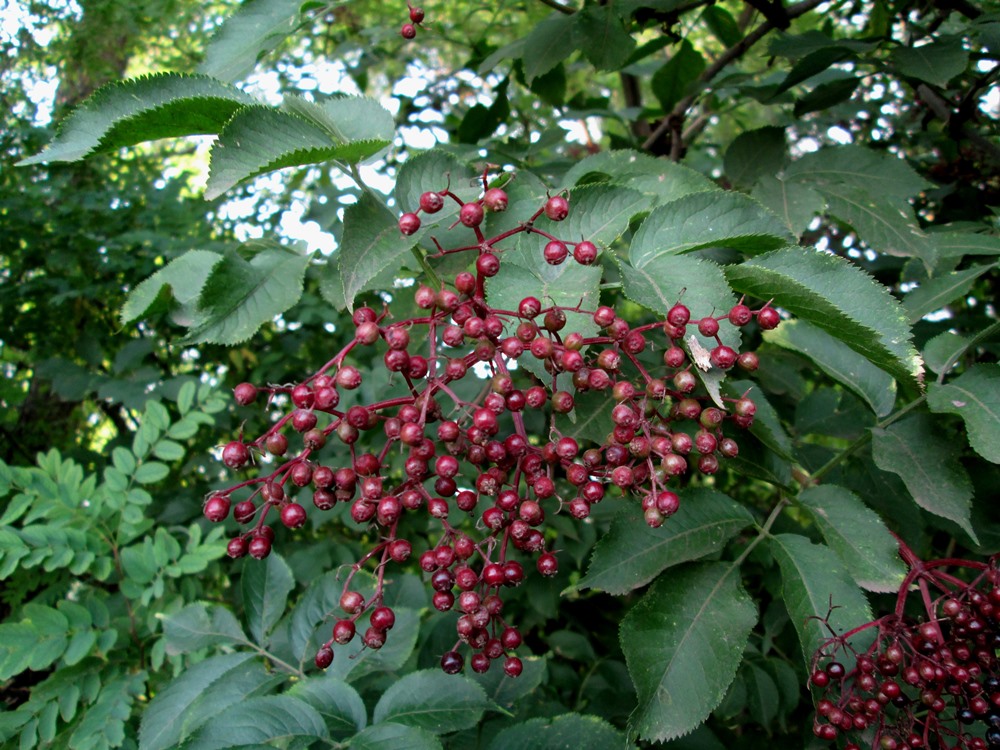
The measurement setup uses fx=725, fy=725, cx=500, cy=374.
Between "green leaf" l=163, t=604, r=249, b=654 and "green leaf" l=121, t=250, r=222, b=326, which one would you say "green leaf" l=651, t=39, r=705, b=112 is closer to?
"green leaf" l=121, t=250, r=222, b=326

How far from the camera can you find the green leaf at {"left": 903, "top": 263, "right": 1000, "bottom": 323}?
1272 mm

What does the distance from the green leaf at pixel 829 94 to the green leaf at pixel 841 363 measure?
0.78m

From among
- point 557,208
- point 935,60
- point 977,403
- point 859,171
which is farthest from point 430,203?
point 935,60

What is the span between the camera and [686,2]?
1.91 m

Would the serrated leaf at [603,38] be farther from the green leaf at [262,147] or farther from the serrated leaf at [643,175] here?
the green leaf at [262,147]

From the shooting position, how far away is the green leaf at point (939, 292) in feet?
4.17

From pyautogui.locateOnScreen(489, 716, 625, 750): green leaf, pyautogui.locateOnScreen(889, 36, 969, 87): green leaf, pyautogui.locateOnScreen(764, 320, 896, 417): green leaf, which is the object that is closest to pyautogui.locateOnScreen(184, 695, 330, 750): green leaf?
pyautogui.locateOnScreen(489, 716, 625, 750): green leaf

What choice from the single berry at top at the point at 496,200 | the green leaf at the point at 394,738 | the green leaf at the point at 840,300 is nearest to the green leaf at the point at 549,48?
the single berry at top at the point at 496,200

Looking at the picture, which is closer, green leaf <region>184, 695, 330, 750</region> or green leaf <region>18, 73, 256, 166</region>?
green leaf <region>18, 73, 256, 166</region>

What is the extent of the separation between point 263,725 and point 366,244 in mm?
730

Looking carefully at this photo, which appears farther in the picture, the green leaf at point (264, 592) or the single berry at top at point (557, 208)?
the green leaf at point (264, 592)

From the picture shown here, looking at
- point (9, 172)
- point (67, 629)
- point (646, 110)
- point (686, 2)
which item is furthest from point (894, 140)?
point (9, 172)

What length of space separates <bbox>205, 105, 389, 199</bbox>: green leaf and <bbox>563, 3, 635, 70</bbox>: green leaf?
100cm

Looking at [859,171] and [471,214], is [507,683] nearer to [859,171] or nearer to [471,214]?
[471,214]
